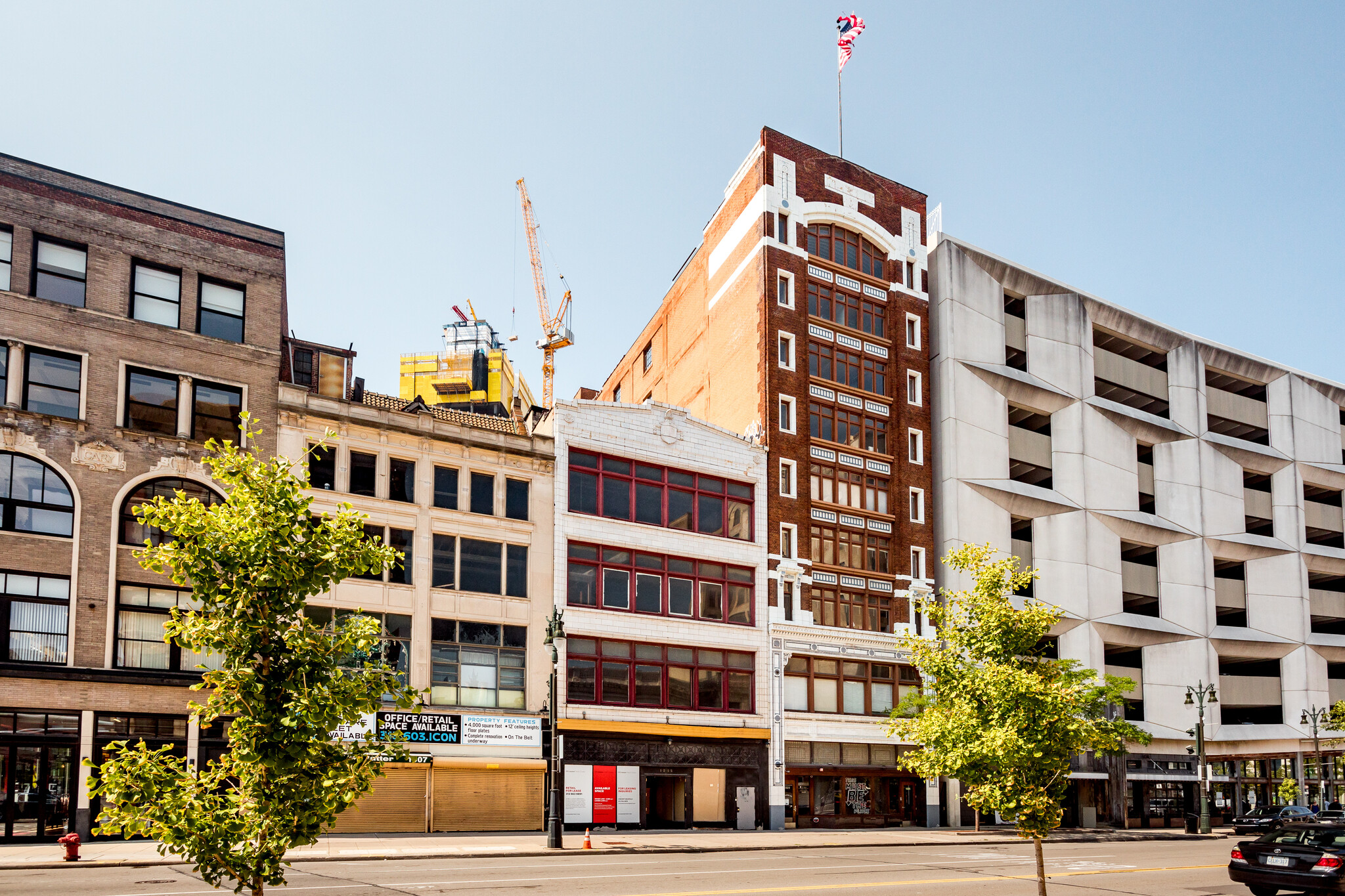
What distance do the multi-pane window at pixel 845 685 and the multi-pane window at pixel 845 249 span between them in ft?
64.0

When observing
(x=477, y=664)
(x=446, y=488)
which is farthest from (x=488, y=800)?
(x=446, y=488)

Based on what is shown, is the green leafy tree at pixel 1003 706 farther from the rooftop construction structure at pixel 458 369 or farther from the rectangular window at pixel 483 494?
the rooftop construction structure at pixel 458 369

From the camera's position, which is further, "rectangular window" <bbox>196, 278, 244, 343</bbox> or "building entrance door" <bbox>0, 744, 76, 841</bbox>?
"rectangular window" <bbox>196, 278, 244, 343</bbox>

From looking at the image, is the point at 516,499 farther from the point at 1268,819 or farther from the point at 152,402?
the point at 1268,819

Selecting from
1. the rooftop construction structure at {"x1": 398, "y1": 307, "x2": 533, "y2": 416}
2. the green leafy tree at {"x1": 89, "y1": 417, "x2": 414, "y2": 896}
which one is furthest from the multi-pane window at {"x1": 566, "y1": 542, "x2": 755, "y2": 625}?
the rooftop construction structure at {"x1": 398, "y1": 307, "x2": 533, "y2": 416}

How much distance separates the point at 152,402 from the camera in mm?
38125

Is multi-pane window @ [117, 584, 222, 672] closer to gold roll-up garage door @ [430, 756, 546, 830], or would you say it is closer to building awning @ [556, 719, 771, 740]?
gold roll-up garage door @ [430, 756, 546, 830]

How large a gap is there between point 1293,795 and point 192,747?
6328 centimetres

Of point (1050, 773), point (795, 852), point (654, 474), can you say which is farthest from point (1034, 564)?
point (1050, 773)

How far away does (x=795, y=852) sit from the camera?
1378 inches

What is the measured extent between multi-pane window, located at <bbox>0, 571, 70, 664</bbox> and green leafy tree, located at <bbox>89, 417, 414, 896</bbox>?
26.6 meters

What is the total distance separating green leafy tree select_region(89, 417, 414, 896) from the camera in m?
10.9

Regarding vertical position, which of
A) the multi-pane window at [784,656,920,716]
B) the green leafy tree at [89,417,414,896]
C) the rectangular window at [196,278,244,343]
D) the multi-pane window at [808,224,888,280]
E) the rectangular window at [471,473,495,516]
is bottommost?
the multi-pane window at [784,656,920,716]

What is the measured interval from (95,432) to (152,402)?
212 centimetres
